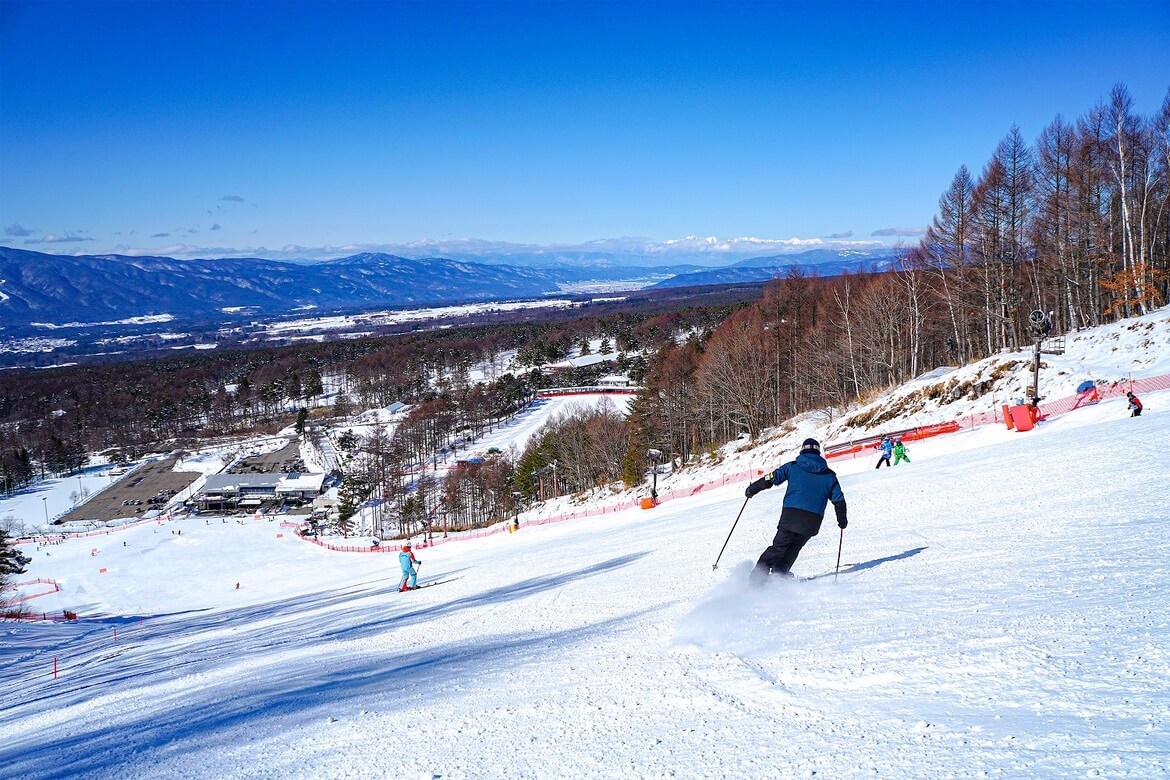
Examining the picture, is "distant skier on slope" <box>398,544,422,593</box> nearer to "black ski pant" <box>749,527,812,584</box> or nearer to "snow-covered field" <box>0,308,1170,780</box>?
"snow-covered field" <box>0,308,1170,780</box>

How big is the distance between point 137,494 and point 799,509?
10803 cm

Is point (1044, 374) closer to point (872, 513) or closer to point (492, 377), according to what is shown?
point (872, 513)

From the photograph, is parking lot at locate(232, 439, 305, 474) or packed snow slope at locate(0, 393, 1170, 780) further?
parking lot at locate(232, 439, 305, 474)

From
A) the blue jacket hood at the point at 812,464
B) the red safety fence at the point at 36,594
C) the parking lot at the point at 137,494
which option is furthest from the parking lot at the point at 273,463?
the blue jacket hood at the point at 812,464

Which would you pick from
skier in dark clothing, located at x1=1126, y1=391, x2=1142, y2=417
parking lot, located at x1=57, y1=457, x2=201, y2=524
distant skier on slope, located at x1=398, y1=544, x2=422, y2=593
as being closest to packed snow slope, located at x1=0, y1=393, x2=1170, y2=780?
distant skier on slope, located at x1=398, y1=544, x2=422, y2=593

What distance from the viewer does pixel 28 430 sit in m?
130

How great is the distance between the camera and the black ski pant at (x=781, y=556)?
736 cm

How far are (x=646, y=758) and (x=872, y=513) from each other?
30.5 feet

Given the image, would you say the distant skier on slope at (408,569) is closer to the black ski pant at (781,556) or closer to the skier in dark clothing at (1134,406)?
the black ski pant at (781,556)

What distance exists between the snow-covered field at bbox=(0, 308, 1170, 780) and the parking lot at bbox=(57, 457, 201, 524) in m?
86.9

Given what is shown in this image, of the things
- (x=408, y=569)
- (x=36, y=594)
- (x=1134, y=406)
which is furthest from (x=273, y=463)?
(x=1134, y=406)

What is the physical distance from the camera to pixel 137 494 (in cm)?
9350

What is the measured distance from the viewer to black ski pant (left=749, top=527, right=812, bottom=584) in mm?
7363

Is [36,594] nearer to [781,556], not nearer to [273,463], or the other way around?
[781,556]
